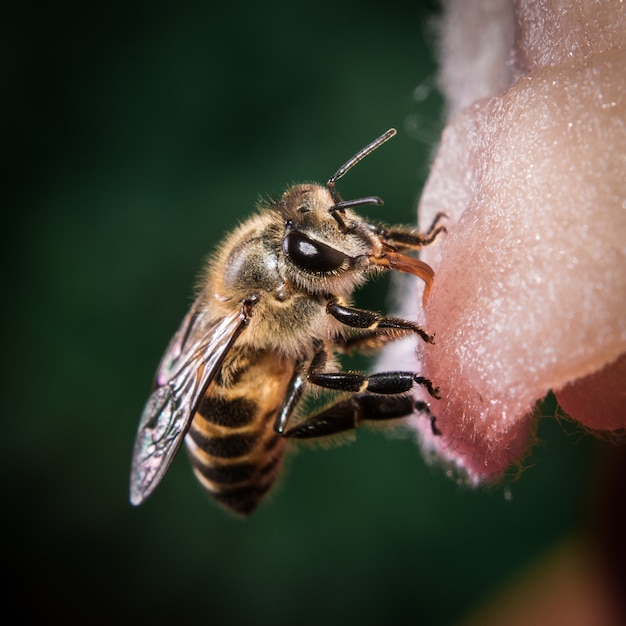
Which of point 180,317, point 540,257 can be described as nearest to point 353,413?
point 540,257

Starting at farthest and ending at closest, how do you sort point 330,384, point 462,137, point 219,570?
point 219,570 < point 330,384 < point 462,137

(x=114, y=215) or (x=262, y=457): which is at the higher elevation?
(x=114, y=215)

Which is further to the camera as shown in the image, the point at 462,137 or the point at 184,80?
the point at 184,80

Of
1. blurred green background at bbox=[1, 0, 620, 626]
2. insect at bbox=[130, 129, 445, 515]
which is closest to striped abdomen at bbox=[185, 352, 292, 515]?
insect at bbox=[130, 129, 445, 515]

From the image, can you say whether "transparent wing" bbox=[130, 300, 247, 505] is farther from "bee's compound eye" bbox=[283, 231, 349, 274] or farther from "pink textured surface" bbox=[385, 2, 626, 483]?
"pink textured surface" bbox=[385, 2, 626, 483]

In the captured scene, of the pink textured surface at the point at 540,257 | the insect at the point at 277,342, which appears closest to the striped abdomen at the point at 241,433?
the insect at the point at 277,342

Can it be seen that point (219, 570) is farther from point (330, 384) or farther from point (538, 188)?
point (538, 188)

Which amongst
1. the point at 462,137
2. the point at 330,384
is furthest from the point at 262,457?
the point at 462,137
